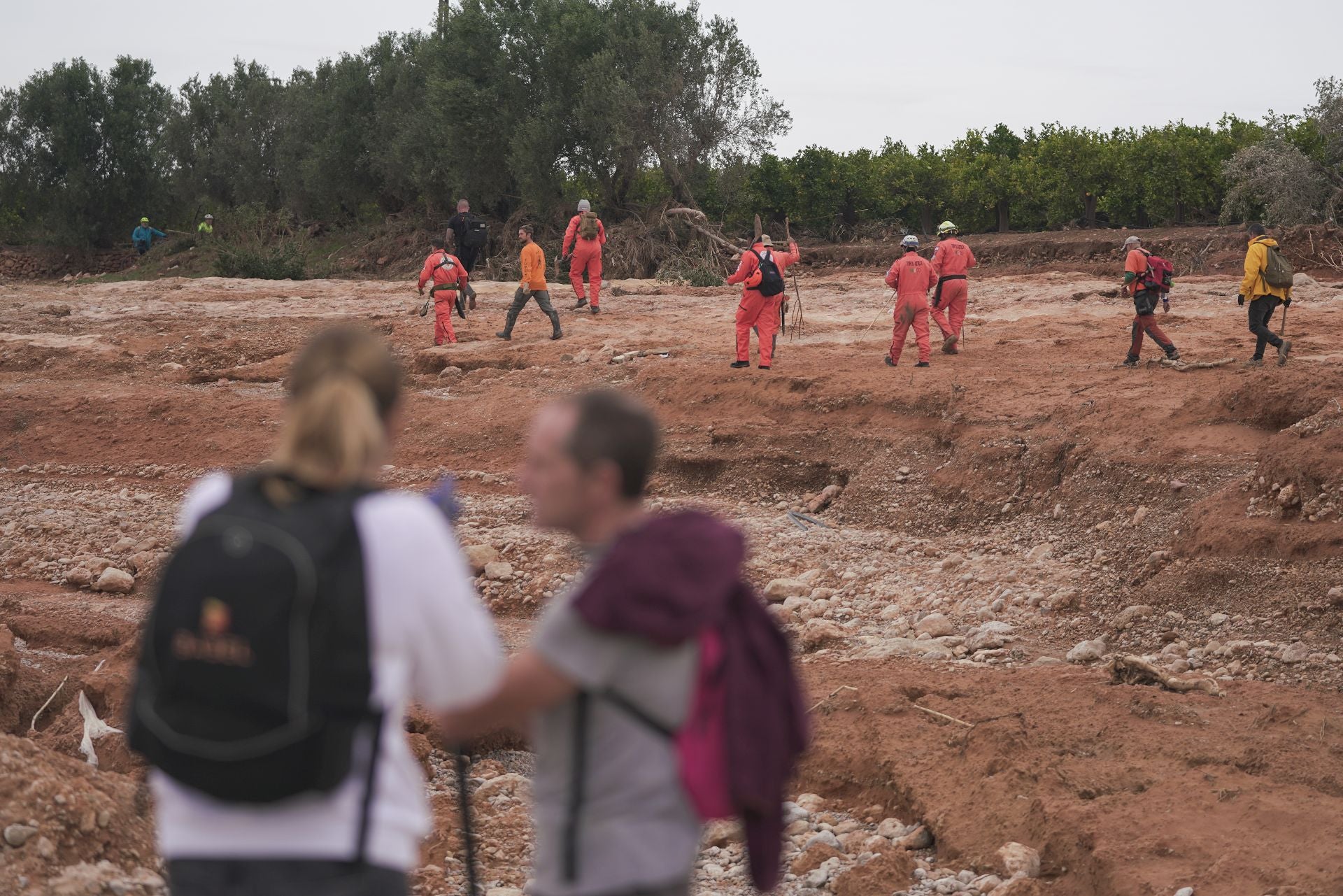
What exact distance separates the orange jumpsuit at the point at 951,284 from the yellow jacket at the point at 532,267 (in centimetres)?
480

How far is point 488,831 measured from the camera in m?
5.36

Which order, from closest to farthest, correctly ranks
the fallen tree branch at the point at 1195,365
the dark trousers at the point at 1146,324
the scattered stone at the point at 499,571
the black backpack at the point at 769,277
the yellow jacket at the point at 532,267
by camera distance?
the scattered stone at the point at 499,571, the fallen tree branch at the point at 1195,365, the dark trousers at the point at 1146,324, the black backpack at the point at 769,277, the yellow jacket at the point at 532,267

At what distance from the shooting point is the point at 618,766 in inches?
78.0

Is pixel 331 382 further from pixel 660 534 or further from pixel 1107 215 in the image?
pixel 1107 215

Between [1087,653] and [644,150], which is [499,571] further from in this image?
[644,150]

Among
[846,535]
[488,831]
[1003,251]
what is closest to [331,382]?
[488,831]

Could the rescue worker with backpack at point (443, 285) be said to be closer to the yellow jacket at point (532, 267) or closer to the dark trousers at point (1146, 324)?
the yellow jacket at point (532, 267)

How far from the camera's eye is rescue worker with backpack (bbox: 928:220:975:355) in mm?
13742

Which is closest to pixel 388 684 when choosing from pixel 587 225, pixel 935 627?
pixel 935 627

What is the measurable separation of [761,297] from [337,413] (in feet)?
36.4

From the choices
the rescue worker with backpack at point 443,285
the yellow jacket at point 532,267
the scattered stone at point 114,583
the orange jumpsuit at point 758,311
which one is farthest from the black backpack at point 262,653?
the rescue worker with backpack at point 443,285

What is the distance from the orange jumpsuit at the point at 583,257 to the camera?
58.7 feet

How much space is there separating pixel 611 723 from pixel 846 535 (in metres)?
8.00

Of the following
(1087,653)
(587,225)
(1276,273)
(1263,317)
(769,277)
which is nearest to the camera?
(1087,653)
